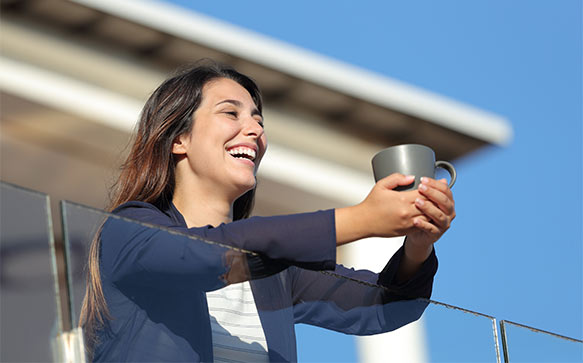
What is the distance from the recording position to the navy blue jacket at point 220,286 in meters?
1.76

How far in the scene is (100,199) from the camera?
754 cm

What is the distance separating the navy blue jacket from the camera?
5.78 feet

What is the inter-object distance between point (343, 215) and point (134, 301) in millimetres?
424

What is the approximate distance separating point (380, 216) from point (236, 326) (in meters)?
0.33

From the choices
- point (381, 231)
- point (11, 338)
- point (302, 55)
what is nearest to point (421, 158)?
point (381, 231)

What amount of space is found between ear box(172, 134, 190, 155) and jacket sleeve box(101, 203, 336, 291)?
514 mm

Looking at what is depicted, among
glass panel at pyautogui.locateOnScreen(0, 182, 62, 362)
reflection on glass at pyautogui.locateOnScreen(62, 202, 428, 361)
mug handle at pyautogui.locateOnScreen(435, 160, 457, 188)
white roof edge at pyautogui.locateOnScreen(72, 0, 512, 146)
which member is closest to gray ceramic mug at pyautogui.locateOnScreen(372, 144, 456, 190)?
mug handle at pyautogui.locateOnScreen(435, 160, 457, 188)

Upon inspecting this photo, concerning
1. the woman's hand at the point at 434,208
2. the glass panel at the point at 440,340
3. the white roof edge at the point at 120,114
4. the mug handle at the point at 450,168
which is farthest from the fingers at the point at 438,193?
the white roof edge at the point at 120,114

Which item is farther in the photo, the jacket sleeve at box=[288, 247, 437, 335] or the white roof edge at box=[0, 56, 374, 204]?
the white roof edge at box=[0, 56, 374, 204]

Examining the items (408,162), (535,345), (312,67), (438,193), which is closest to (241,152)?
(408,162)

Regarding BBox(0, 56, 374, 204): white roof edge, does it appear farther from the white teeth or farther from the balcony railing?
the balcony railing

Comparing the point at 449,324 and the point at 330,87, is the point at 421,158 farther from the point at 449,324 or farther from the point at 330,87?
the point at 330,87

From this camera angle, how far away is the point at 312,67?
614 cm

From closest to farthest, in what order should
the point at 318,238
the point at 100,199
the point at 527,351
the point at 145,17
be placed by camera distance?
the point at 318,238 < the point at 527,351 < the point at 145,17 < the point at 100,199
